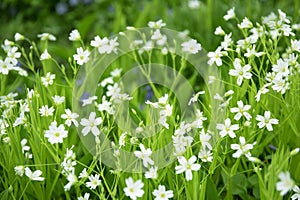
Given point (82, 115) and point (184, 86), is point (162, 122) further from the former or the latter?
point (184, 86)

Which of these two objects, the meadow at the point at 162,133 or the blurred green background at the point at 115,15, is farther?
the blurred green background at the point at 115,15

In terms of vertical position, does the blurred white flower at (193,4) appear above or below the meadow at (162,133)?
above

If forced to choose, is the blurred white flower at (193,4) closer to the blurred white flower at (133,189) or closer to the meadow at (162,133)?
the meadow at (162,133)

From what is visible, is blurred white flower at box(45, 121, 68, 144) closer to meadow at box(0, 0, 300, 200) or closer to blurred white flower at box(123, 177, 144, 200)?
meadow at box(0, 0, 300, 200)

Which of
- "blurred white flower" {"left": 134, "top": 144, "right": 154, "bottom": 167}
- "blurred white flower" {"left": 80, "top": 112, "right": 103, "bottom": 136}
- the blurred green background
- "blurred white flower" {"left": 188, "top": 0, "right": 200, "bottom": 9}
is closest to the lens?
"blurred white flower" {"left": 134, "top": 144, "right": 154, "bottom": 167}

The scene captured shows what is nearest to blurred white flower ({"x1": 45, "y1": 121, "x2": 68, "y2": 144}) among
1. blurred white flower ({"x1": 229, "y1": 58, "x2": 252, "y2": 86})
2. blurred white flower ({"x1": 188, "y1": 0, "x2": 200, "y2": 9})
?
blurred white flower ({"x1": 229, "y1": 58, "x2": 252, "y2": 86})

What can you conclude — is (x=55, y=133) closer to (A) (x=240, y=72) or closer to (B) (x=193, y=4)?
(A) (x=240, y=72)

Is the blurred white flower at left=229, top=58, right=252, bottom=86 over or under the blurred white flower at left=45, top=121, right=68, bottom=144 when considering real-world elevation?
over

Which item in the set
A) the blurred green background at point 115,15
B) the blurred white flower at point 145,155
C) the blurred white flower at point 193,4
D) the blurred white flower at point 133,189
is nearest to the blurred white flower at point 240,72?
the blurred white flower at point 145,155

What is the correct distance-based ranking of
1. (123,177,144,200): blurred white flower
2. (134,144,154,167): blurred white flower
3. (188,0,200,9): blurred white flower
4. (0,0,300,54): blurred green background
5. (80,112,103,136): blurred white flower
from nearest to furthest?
(123,177,144,200): blurred white flower
(134,144,154,167): blurred white flower
(80,112,103,136): blurred white flower
(0,0,300,54): blurred green background
(188,0,200,9): blurred white flower
